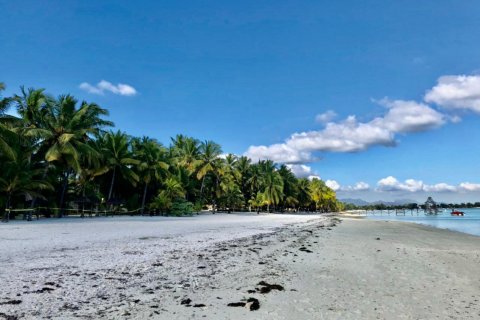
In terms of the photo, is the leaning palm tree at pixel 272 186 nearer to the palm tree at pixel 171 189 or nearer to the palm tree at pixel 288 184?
the palm tree at pixel 288 184

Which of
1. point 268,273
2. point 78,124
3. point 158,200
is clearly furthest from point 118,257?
point 158,200

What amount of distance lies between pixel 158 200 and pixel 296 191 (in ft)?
193

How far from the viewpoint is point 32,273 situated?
255 inches

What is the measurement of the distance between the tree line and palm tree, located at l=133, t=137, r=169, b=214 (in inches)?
4.5

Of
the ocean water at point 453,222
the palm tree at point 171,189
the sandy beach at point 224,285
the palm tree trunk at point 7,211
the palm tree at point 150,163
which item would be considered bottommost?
the ocean water at point 453,222

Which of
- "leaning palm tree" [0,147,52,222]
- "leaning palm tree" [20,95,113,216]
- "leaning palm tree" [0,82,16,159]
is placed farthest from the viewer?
"leaning palm tree" [20,95,113,216]

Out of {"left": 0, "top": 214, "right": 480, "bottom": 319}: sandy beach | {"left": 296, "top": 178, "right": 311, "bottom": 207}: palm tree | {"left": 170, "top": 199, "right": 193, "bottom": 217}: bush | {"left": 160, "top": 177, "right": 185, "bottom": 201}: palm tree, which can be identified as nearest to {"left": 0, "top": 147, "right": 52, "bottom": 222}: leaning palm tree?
{"left": 160, "top": 177, "right": 185, "bottom": 201}: palm tree

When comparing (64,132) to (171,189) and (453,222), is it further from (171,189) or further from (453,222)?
(453,222)

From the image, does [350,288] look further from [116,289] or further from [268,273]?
[116,289]

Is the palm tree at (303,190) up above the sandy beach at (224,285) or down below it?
above

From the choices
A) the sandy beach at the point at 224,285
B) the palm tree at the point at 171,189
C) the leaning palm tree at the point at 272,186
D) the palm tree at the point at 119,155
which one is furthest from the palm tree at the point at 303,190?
the sandy beach at the point at 224,285

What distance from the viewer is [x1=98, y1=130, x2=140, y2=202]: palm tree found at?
3712 cm

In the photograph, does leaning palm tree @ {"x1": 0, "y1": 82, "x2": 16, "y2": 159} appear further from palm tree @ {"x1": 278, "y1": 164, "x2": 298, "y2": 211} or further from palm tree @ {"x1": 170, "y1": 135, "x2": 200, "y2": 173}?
palm tree @ {"x1": 278, "y1": 164, "x2": 298, "y2": 211}

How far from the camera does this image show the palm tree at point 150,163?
130ft
